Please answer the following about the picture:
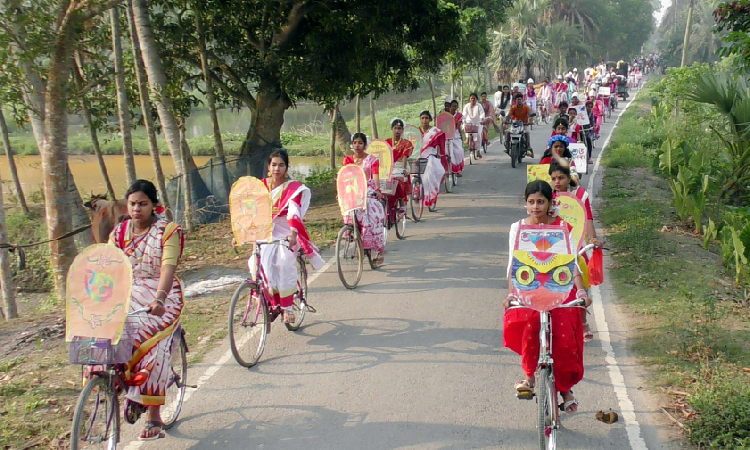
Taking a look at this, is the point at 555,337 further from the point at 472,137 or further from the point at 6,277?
the point at 472,137

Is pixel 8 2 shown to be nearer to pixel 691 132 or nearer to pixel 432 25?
pixel 432 25

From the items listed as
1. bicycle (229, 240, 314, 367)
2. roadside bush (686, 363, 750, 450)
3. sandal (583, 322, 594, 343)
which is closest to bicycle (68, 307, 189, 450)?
bicycle (229, 240, 314, 367)

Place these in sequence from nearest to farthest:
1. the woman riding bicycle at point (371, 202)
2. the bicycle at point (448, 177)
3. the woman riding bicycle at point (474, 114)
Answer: the woman riding bicycle at point (371, 202) < the bicycle at point (448, 177) < the woman riding bicycle at point (474, 114)

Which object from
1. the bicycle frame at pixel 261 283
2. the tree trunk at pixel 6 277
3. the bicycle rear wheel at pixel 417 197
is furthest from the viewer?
the bicycle rear wheel at pixel 417 197

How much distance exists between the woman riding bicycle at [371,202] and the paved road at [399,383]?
1.46 feet

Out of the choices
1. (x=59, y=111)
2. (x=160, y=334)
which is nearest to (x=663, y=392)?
(x=160, y=334)

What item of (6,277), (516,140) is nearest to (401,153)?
(6,277)

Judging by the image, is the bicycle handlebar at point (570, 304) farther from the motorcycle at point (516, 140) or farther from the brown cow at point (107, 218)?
the motorcycle at point (516, 140)

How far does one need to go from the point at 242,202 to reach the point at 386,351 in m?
1.88

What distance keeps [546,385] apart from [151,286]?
265 cm

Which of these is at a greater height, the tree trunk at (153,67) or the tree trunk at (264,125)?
the tree trunk at (153,67)

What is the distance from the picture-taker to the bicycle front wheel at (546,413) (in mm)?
4277

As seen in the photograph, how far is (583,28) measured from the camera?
62344mm

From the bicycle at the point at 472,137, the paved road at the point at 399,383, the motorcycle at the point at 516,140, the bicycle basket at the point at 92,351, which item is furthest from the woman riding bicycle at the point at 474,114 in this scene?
the bicycle basket at the point at 92,351
